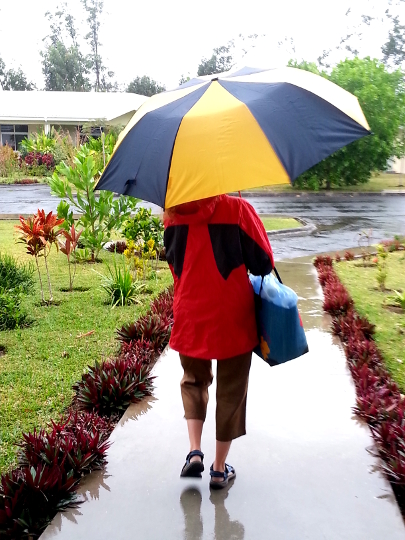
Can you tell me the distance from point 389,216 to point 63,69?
51.8m

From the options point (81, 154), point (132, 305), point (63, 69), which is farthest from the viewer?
point (63, 69)

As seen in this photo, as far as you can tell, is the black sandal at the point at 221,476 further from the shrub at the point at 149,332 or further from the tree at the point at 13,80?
the tree at the point at 13,80

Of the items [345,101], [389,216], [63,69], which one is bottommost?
[389,216]

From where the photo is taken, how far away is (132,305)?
7477 mm

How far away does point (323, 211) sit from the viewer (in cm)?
1862

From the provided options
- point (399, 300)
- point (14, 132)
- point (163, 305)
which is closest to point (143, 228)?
point (163, 305)

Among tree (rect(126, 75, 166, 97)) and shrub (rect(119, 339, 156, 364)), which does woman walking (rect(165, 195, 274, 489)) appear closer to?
shrub (rect(119, 339, 156, 364))

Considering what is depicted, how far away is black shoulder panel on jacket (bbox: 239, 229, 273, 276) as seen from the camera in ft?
9.50

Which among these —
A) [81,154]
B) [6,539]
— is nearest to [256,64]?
[6,539]

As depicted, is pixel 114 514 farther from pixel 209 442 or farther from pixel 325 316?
pixel 325 316

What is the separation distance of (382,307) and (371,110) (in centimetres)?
1748

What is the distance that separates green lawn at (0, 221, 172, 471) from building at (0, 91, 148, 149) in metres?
26.6

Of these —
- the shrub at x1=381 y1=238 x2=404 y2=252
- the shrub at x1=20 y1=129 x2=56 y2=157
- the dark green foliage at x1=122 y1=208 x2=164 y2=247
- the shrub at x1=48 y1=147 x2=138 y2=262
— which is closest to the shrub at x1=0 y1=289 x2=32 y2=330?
the dark green foliage at x1=122 y1=208 x2=164 y2=247

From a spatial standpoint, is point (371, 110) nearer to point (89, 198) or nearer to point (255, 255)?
point (89, 198)
